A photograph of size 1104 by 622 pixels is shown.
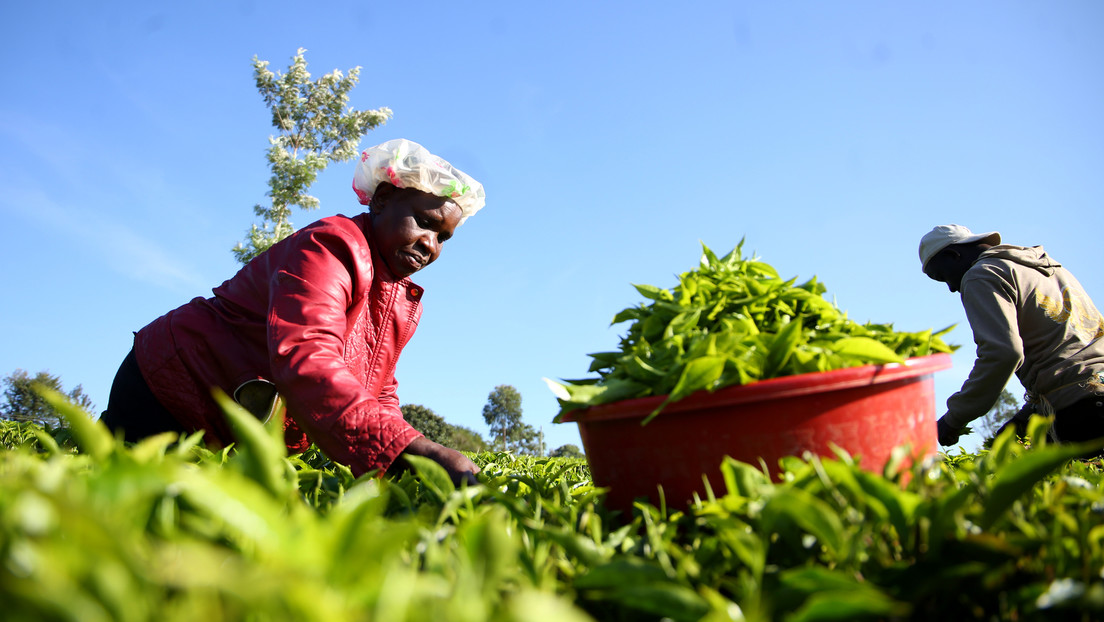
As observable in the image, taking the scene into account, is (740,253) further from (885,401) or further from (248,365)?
(248,365)

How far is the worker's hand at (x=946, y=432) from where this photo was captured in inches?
168

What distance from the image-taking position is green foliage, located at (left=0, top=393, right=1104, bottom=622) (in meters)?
0.64

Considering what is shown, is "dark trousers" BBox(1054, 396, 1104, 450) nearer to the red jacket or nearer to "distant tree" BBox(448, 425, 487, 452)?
the red jacket

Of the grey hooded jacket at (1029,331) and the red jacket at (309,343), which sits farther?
the grey hooded jacket at (1029,331)

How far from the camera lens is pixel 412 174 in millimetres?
3020

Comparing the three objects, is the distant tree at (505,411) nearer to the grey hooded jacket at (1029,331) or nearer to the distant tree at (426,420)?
the distant tree at (426,420)

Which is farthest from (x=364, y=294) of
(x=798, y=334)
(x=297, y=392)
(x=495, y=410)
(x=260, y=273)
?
(x=495, y=410)

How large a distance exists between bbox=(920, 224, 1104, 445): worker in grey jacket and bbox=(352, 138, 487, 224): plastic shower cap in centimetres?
305

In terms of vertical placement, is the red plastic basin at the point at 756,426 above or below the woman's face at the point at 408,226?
below

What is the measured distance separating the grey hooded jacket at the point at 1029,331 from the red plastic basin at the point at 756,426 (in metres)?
2.79

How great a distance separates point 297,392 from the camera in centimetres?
197

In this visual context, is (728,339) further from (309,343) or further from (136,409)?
(136,409)

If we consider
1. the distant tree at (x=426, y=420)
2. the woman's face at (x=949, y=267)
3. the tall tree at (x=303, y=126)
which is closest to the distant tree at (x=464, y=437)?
the distant tree at (x=426, y=420)

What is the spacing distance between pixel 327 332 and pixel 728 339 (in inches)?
51.0
